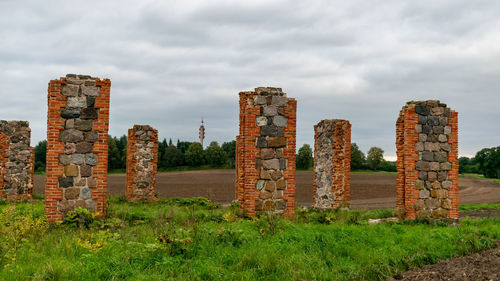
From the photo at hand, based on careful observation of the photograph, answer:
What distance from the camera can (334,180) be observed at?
14883mm

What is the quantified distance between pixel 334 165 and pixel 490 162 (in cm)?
5539

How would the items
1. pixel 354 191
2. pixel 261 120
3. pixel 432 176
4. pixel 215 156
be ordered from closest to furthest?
1. pixel 261 120
2. pixel 432 176
3. pixel 354 191
4. pixel 215 156

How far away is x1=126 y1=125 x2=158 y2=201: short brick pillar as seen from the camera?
16.8 meters

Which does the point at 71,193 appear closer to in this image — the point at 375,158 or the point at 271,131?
the point at 271,131

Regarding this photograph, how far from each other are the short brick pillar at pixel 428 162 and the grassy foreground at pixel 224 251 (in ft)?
7.71

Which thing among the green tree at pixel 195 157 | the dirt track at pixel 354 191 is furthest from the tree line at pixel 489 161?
the green tree at pixel 195 157

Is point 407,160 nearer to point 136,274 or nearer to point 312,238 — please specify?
point 312,238

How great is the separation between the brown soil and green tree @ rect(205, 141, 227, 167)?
54.7m

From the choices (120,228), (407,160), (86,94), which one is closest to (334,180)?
(407,160)

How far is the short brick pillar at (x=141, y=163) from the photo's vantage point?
662 inches

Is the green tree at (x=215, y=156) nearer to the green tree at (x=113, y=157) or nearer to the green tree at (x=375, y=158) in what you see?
the green tree at (x=113, y=157)

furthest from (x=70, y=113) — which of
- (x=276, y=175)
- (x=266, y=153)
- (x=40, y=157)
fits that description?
(x=40, y=157)

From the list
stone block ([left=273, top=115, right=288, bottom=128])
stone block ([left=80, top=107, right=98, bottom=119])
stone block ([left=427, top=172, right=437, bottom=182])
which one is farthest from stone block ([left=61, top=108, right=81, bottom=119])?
stone block ([left=427, top=172, right=437, bottom=182])

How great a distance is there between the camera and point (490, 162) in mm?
57312
